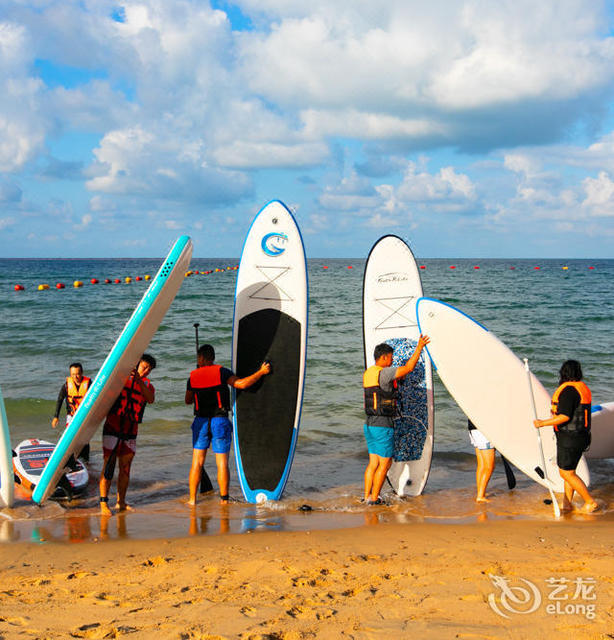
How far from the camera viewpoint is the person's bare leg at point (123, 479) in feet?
18.1

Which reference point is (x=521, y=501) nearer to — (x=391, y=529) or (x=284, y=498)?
(x=391, y=529)

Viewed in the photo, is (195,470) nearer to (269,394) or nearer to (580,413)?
(269,394)

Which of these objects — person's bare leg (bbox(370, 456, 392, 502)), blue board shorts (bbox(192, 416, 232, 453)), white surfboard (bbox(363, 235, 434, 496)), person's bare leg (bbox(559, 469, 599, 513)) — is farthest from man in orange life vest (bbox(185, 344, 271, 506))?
person's bare leg (bbox(559, 469, 599, 513))

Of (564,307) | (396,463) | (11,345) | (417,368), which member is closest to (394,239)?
(417,368)

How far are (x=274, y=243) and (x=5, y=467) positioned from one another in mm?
3411

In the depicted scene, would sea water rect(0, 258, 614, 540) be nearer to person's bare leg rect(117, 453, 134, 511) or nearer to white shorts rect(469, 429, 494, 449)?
person's bare leg rect(117, 453, 134, 511)

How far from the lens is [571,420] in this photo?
529 cm

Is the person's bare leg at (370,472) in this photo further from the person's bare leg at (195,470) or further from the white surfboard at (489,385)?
the person's bare leg at (195,470)

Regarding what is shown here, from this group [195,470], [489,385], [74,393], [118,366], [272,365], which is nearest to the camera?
[118,366]

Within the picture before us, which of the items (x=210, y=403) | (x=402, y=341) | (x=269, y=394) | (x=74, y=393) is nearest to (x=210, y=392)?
(x=210, y=403)

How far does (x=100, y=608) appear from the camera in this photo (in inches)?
129

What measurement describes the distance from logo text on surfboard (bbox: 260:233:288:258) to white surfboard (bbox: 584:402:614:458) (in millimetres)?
3921

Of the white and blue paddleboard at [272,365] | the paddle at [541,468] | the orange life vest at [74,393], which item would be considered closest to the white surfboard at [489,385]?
the paddle at [541,468]

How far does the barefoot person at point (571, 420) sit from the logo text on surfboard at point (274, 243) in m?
3.07
